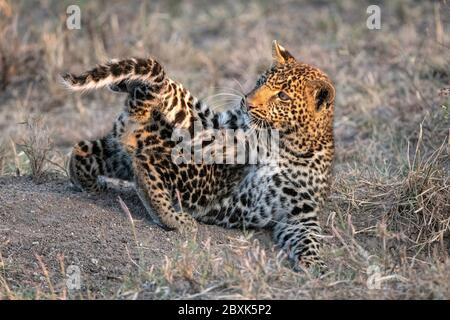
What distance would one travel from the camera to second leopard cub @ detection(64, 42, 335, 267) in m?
6.76

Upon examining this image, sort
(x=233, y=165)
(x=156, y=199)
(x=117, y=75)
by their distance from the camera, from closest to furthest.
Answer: (x=117, y=75) < (x=156, y=199) < (x=233, y=165)

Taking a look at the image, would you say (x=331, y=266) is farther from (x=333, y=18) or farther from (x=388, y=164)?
(x=333, y=18)

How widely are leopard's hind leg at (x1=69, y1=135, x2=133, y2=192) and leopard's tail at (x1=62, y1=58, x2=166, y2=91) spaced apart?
20.2 inches

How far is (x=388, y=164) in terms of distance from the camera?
8.29 meters

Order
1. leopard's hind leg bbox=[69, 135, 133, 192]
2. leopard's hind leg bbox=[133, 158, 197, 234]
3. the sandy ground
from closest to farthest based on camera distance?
the sandy ground, leopard's hind leg bbox=[133, 158, 197, 234], leopard's hind leg bbox=[69, 135, 133, 192]

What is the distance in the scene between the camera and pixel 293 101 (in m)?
6.93

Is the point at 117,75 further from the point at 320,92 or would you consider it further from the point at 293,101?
the point at 320,92

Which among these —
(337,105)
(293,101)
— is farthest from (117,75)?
(337,105)

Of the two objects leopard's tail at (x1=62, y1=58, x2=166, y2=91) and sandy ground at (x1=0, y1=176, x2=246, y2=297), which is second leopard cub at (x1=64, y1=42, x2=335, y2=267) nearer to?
leopard's tail at (x1=62, y1=58, x2=166, y2=91)

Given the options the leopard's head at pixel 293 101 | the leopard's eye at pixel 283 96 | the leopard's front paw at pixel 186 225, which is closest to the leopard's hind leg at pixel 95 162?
the leopard's front paw at pixel 186 225

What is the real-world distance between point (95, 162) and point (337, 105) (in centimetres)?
368

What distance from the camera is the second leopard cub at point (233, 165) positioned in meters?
6.76

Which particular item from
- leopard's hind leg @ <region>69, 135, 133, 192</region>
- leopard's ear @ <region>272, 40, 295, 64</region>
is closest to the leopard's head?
leopard's ear @ <region>272, 40, 295, 64</region>

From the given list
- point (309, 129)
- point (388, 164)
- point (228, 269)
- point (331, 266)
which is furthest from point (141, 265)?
point (388, 164)
